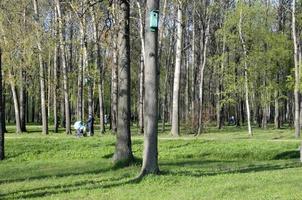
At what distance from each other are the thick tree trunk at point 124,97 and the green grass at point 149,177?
1.79 ft

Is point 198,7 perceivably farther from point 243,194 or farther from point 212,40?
point 243,194

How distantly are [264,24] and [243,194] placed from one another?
44.5m

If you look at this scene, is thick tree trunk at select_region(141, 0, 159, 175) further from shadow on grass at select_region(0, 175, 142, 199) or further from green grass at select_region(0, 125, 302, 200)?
shadow on grass at select_region(0, 175, 142, 199)

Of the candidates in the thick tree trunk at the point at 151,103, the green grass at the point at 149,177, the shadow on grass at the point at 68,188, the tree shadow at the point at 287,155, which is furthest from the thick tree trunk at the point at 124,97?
the tree shadow at the point at 287,155

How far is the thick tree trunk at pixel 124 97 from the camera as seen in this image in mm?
16500

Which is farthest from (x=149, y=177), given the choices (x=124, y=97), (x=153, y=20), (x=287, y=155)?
(x=287, y=155)

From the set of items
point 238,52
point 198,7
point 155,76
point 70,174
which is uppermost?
point 198,7

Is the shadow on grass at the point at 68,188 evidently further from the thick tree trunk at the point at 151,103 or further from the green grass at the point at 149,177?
the thick tree trunk at the point at 151,103

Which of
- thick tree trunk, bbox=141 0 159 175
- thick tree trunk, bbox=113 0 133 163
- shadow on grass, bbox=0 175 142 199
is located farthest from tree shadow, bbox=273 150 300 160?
shadow on grass, bbox=0 175 142 199

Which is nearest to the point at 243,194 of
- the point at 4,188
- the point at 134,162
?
the point at 4,188

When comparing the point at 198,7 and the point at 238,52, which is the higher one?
the point at 198,7

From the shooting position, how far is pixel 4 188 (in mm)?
12266

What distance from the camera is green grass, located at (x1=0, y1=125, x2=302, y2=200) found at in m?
10.2

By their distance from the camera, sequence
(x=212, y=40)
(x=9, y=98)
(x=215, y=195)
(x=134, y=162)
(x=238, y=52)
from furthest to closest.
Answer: (x=9, y=98) → (x=212, y=40) → (x=238, y=52) → (x=134, y=162) → (x=215, y=195)
